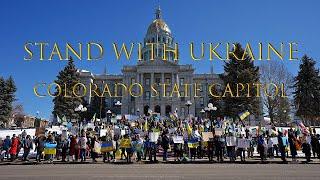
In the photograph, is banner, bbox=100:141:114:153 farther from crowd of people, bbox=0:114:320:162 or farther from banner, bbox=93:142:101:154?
banner, bbox=93:142:101:154

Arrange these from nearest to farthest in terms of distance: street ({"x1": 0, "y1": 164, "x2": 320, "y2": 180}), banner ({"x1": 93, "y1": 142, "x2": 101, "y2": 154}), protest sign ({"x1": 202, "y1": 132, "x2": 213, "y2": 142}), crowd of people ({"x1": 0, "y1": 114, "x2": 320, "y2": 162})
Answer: street ({"x1": 0, "y1": 164, "x2": 320, "y2": 180}), crowd of people ({"x1": 0, "y1": 114, "x2": 320, "y2": 162}), banner ({"x1": 93, "y1": 142, "x2": 101, "y2": 154}), protest sign ({"x1": 202, "y1": 132, "x2": 213, "y2": 142})

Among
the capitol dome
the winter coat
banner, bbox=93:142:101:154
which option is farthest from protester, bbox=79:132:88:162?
the capitol dome

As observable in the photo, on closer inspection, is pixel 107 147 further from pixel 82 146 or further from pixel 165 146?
pixel 165 146

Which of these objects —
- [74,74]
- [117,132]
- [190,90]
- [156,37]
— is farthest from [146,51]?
[117,132]

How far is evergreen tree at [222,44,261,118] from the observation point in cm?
4831

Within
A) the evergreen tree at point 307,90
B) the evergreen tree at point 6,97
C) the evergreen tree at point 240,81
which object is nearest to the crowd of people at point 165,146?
the evergreen tree at point 240,81

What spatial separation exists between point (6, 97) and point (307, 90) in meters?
48.6

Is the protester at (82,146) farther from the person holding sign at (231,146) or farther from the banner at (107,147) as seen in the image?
the person holding sign at (231,146)

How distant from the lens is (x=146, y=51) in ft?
341

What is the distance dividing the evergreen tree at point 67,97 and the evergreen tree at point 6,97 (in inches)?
355

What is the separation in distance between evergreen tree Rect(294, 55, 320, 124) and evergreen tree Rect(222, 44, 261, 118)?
17.9 feet

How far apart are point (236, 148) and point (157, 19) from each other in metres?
96.4

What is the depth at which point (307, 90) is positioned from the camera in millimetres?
47594

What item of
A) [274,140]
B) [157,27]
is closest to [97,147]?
[274,140]
